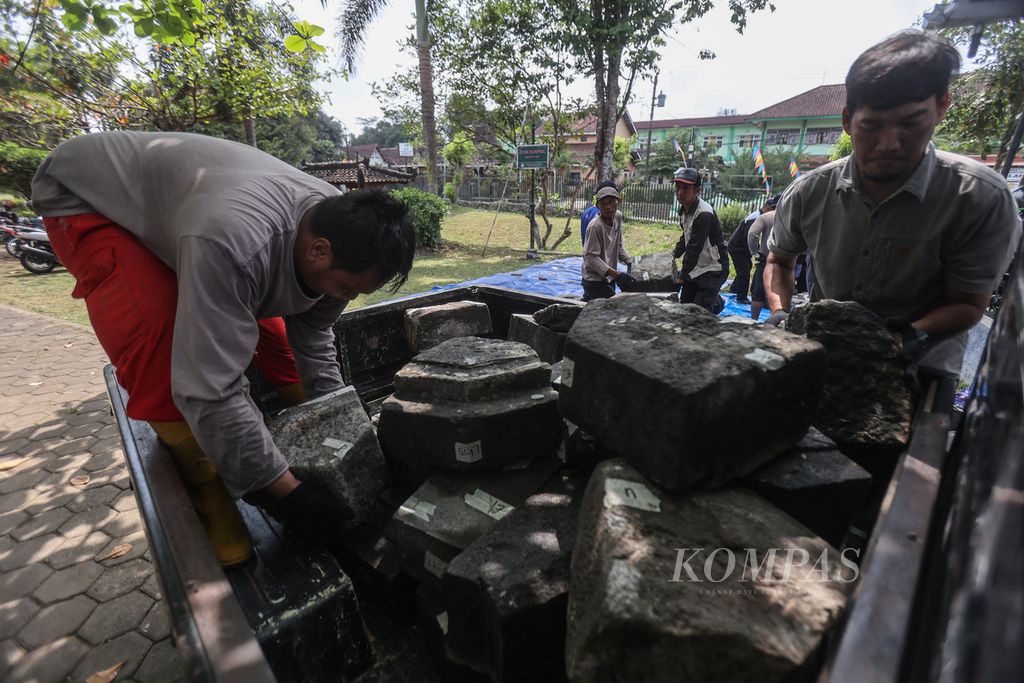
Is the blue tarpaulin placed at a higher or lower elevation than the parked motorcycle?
lower

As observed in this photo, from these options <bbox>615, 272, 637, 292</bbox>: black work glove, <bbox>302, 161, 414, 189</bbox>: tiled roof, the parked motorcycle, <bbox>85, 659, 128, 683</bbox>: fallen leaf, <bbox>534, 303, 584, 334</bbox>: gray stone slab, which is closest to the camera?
<bbox>85, 659, 128, 683</bbox>: fallen leaf

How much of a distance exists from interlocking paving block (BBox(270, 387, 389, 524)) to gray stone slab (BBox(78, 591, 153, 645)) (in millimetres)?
1315

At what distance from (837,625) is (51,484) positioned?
13.9ft

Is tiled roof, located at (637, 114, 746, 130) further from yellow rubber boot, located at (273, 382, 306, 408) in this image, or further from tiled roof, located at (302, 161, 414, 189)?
yellow rubber boot, located at (273, 382, 306, 408)

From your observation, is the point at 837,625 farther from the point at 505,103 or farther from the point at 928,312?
the point at 505,103

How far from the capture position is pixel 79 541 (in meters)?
2.68

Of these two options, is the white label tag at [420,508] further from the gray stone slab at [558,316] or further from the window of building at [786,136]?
the window of building at [786,136]

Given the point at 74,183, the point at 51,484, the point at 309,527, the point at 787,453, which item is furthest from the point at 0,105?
the point at 787,453

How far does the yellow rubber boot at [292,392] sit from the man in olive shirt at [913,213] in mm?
2349

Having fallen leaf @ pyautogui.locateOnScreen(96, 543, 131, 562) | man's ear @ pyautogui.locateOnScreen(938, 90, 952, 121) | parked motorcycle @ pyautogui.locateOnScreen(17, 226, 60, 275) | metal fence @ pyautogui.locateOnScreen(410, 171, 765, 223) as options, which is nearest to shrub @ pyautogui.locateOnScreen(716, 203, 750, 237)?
metal fence @ pyautogui.locateOnScreen(410, 171, 765, 223)

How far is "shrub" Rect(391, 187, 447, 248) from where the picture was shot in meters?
12.2

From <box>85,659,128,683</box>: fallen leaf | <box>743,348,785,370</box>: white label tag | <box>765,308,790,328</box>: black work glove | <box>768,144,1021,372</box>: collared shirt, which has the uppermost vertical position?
<box>768,144,1021,372</box>: collared shirt

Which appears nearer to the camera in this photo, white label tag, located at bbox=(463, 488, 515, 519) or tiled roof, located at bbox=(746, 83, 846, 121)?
white label tag, located at bbox=(463, 488, 515, 519)

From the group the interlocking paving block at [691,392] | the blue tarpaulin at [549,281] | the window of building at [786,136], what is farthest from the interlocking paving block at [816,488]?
the window of building at [786,136]
